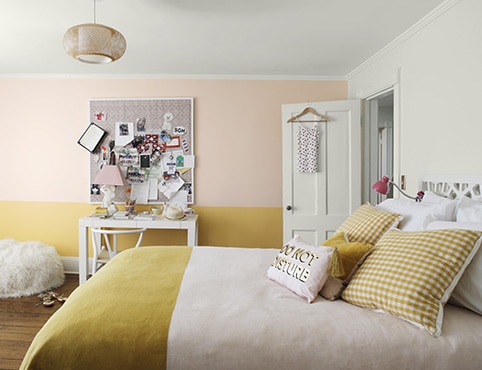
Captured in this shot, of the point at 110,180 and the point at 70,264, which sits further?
the point at 70,264

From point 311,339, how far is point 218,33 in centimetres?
235

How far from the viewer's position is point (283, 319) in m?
1.38

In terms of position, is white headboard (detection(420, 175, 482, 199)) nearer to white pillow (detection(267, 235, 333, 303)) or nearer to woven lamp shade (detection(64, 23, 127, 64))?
white pillow (detection(267, 235, 333, 303))

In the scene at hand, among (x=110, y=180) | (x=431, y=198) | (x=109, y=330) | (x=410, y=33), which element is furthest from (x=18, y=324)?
(x=410, y=33)

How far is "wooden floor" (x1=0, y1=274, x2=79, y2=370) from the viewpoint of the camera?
2.33m

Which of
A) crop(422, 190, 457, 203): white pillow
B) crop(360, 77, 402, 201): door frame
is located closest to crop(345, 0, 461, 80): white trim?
crop(360, 77, 402, 201): door frame

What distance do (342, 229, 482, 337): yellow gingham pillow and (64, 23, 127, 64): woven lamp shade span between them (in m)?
1.93

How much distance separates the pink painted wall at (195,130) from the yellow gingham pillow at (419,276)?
2520 mm

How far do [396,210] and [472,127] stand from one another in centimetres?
64

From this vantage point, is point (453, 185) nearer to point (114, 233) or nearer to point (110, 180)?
point (114, 233)

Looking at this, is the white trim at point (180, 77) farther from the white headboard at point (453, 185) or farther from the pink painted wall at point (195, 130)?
the white headboard at point (453, 185)

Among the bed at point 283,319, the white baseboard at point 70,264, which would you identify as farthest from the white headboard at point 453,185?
the white baseboard at point 70,264

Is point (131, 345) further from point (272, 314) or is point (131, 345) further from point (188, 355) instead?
point (272, 314)

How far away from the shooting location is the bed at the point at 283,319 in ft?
4.07
